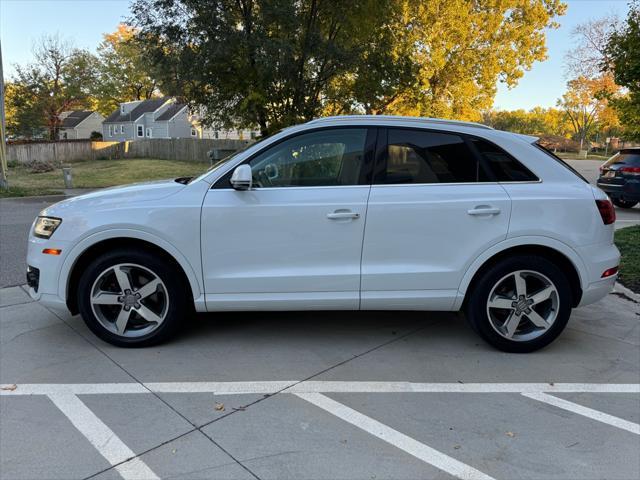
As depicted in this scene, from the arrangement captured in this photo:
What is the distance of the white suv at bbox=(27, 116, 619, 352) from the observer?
382 cm

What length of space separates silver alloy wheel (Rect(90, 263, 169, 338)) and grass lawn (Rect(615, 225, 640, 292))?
200 inches

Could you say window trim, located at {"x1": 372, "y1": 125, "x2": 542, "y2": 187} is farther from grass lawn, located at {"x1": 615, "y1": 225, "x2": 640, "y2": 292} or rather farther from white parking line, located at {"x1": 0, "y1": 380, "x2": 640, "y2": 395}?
grass lawn, located at {"x1": 615, "y1": 225, "x2": 640, "y2": 292}

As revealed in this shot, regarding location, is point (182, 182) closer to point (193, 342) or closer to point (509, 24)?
point (193, 342)

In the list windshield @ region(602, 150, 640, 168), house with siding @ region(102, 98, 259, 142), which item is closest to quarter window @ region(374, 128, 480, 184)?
windshield @ region(602, 150, 640, 168)

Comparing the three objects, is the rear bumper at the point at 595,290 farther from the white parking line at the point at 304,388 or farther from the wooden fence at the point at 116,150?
the wooden fence at the point at 116,150

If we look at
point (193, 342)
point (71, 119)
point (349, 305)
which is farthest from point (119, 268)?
point (71, 119)

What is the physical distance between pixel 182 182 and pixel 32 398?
195 cm

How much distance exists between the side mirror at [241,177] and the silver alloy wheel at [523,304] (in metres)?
2.07

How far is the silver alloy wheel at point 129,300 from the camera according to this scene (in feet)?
12.9

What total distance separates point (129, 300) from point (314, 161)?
182 cm

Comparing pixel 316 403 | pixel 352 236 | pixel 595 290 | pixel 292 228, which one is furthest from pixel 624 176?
pixel 316 403

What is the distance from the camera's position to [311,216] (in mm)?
3807

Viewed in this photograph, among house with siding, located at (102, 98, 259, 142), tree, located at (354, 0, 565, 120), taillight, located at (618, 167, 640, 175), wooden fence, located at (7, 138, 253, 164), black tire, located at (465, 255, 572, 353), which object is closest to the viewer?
black tire, located at (465, 255, 572, 353)

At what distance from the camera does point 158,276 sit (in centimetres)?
391
